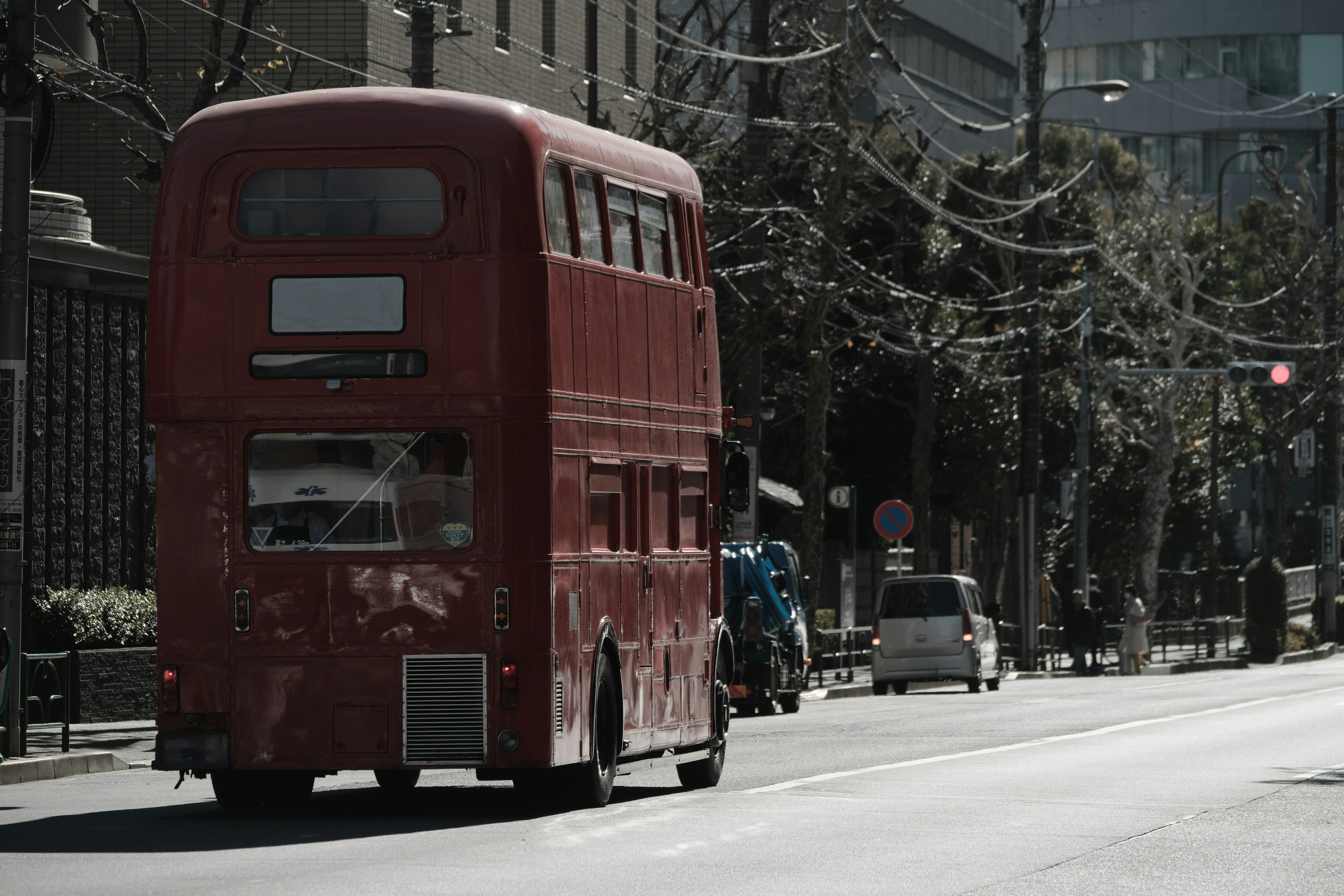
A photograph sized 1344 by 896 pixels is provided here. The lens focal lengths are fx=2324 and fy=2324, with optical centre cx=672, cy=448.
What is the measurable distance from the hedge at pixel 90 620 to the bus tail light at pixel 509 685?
10.6m

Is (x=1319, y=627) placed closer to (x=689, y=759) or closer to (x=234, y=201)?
(x=689, y=759)

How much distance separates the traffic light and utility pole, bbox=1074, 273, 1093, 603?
3.98 m

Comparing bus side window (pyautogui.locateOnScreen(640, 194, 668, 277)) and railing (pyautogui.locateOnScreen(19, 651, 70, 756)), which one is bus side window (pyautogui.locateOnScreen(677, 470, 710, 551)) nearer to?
bus side window (pyautogui.locateOnScreen(640, 194, 668, 277))

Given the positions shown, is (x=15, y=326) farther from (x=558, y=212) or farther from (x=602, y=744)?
(x=602, y=744)

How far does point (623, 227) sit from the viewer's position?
15.4 metres

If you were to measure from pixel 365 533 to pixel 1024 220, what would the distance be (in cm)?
3932

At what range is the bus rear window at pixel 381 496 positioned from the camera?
13648 millimetres

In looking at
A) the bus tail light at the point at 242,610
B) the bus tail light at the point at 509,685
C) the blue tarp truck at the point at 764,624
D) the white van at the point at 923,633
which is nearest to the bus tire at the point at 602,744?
the bus tail light at the point at 509,685

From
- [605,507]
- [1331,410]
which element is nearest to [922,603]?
[605,507]

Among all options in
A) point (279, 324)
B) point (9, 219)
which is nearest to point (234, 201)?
point (279, 324)

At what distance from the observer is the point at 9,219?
18.2 m

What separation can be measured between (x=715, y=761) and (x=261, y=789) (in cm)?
358

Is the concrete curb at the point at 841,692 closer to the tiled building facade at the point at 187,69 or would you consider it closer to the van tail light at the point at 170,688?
the tiled building facade at the point at 187,69

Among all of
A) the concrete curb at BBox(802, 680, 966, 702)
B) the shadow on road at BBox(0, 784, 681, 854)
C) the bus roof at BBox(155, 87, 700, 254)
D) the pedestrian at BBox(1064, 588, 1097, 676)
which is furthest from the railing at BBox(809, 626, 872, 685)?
the bus roof at BBox(155, 87, 700, 254)
